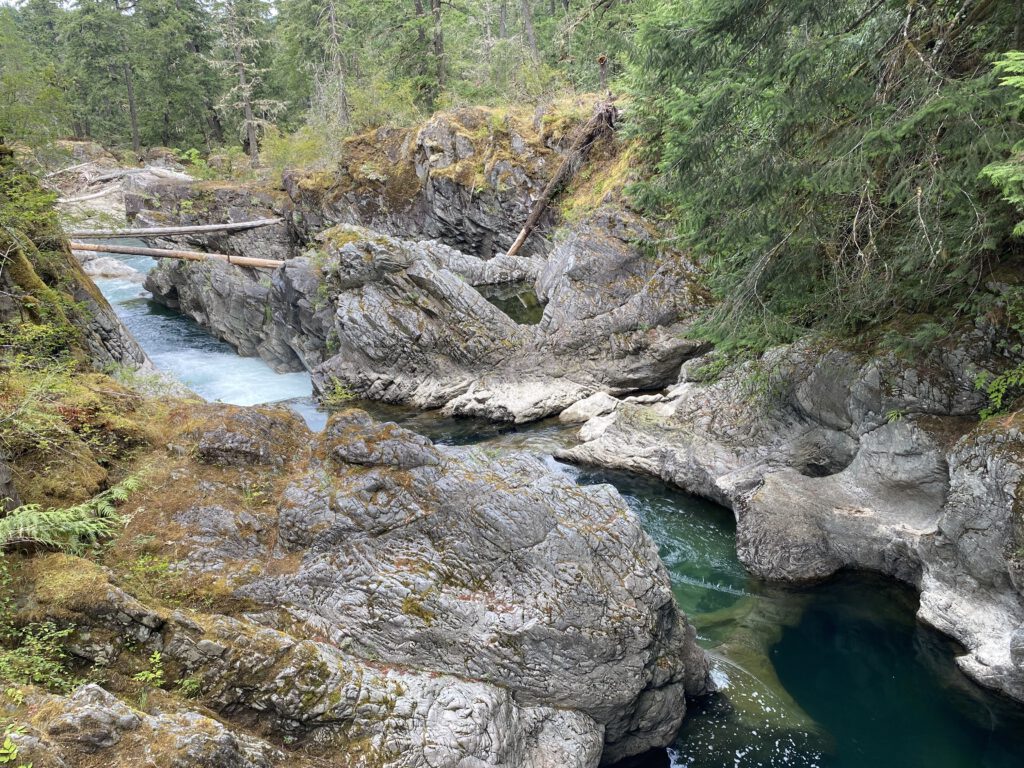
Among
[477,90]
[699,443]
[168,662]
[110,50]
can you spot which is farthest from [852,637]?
[110,50]

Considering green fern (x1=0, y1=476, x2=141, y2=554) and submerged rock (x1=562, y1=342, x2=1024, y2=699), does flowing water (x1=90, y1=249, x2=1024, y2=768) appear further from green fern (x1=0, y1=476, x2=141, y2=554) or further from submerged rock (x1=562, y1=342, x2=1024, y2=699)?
green fern (x1=0, y1=476, x2=141, y2=554)

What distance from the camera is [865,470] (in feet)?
32.7

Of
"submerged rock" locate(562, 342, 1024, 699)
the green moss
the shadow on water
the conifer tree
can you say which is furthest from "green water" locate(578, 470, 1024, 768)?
the conifer tree

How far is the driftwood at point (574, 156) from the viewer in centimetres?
2217

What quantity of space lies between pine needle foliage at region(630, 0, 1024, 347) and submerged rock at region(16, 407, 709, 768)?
195 inches

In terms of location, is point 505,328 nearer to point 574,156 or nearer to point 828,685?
point 574,156

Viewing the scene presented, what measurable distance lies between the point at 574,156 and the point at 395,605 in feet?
65.9

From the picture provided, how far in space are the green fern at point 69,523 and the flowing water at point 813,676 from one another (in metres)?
6.29

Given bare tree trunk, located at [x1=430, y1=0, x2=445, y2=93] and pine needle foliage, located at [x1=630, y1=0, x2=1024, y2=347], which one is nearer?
pine needle foliage, located at [x1=630, y1=0, x2=1024, y2=347]

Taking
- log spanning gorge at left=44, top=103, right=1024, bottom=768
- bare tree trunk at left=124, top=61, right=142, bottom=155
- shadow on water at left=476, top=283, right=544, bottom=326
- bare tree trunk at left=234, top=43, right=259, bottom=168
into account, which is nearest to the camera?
log spanning gorge at left=44, top=103, right=1024, bottom=768

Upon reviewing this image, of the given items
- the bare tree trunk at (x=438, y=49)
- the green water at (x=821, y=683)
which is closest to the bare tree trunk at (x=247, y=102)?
the bare tree trunk at (x=438, y=49)

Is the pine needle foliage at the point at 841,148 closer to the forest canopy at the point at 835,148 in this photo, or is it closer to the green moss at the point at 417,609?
the forest canopy at the point at 835,148

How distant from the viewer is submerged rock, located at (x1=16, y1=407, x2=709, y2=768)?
16.7 ft

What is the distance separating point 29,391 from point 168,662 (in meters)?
3.80
